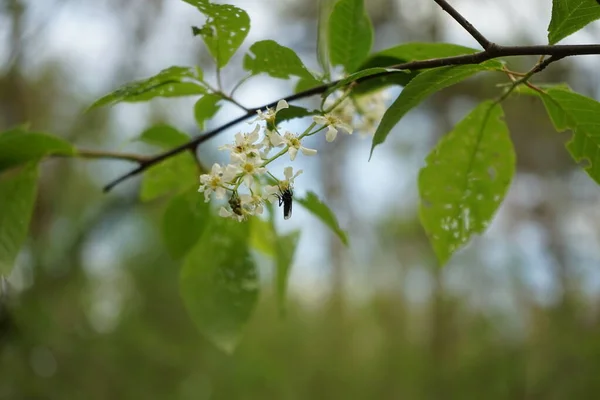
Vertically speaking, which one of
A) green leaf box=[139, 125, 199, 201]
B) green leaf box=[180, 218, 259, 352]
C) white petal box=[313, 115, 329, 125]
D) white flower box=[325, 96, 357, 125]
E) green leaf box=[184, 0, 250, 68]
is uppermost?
white flower box=[325, 96, 357, 125]

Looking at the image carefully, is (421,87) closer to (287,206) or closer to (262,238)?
(287,206)

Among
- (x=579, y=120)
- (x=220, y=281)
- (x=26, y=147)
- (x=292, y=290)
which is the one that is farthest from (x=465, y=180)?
(x=292, y=290)

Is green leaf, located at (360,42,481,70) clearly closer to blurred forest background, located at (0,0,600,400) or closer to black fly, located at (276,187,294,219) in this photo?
black fly, located at (276,187,294,219)

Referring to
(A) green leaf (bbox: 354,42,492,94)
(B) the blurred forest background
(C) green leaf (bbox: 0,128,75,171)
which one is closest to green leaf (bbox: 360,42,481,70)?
(A) green leaf (bbox: 354,42,492,94)

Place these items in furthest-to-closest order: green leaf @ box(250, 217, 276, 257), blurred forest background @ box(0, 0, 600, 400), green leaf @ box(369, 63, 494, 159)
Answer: blurred forest background @ box(0, 0, 600, 400)
green leaf @ box(250, 217, 276, 257)
green leaf @ box(369, 63, 494, 159)

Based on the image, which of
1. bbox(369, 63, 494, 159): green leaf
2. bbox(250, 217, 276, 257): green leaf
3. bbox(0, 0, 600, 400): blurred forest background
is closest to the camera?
bbox(369, 63, 494, 159): green leaf

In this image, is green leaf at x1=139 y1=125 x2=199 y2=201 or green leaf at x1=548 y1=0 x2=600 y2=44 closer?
green leaf at x1=548 y1=0 x2=600 y2=44
